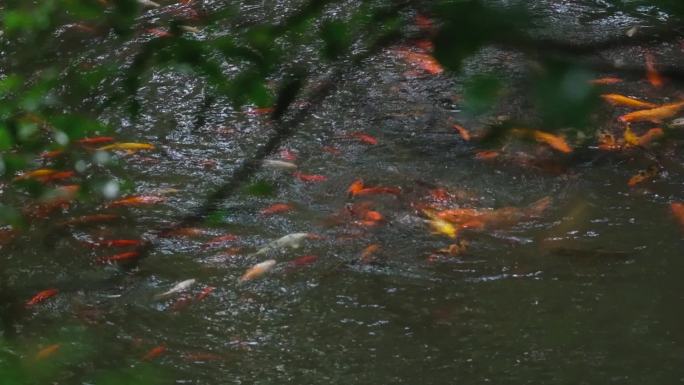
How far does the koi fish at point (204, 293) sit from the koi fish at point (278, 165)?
95cm

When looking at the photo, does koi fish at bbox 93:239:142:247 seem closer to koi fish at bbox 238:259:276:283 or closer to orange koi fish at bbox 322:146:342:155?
koi fish at bbox 238:259:276:283

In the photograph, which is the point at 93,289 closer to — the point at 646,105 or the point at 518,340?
the point at 518,340

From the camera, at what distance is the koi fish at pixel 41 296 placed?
377 cm

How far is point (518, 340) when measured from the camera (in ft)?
11.1

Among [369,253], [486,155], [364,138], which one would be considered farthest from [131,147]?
[486,155]

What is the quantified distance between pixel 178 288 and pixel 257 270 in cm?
33

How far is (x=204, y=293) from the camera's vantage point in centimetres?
375

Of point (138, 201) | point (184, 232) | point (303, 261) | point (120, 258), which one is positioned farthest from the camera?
point (138, 201)

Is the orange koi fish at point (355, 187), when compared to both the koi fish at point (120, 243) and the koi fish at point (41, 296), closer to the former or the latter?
the koi fish at point (120, 243)

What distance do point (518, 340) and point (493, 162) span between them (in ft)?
4.19

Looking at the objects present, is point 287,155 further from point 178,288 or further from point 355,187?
point 178,288

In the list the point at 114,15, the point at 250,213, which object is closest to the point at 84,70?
the point at 114,15

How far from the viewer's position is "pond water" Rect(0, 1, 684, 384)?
3330 millimetres

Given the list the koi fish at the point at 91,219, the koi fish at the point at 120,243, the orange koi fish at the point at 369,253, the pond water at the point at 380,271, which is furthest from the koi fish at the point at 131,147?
the orange koi fish at the point at 369,253
